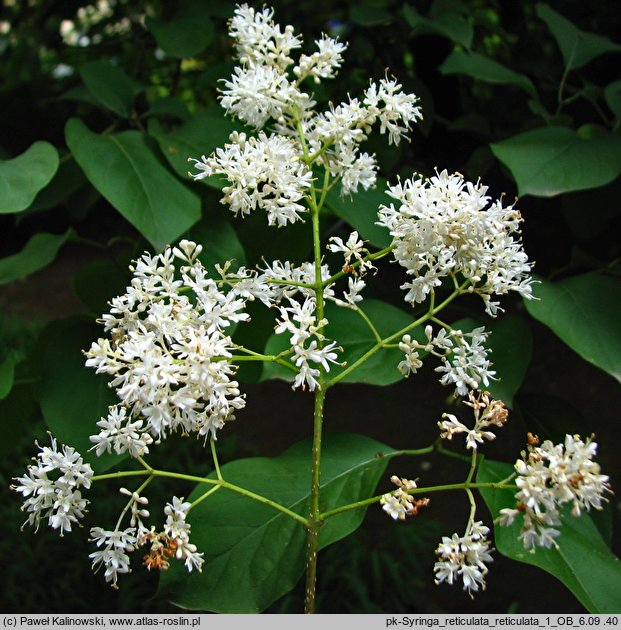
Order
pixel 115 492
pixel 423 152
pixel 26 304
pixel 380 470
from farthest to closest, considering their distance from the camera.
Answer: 1. pixel 26 304
2. pixel 115 492
3. pixel 423 152
4. pixel 380 470

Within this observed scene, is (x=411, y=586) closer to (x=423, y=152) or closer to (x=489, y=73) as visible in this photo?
(x=423, y=152)

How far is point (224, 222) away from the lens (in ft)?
4.49

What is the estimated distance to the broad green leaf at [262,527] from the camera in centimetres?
108

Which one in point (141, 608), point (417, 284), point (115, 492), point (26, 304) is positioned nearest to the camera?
point (417, 284)

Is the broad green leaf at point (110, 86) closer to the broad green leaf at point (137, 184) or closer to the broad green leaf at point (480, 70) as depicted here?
the broad green leaf at point (137, 184)

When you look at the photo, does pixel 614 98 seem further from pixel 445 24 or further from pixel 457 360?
pixel 457 360

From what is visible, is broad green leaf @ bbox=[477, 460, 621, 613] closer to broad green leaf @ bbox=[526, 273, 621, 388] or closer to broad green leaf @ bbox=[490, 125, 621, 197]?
broad green leaf @ bbox=[526, 273, 621, 388]

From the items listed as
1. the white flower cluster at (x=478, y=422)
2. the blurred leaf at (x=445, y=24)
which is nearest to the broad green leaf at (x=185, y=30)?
the blurred leaf at (x=445, y=24)

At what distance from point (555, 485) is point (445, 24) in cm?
121

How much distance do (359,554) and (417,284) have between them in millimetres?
1343

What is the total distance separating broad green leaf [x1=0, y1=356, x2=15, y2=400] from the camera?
1318 mm

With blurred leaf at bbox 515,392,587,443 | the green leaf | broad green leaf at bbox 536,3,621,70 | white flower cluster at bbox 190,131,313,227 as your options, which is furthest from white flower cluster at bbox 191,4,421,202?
broad green leaf at bbox 536,3,621,70

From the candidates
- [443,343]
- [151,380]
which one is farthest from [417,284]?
[151,380]

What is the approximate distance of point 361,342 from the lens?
129 cm
